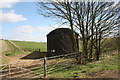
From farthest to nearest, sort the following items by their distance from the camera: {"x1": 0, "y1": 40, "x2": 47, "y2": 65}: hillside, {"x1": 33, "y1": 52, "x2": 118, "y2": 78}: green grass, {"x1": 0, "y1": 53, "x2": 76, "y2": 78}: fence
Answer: {"x1": 0, "y1": 40, "x2": 47, "y2": 65}: hillside < {"x1": 33, "y1": 52, "x2": 118, "y2": 78}: green grass < {"x1": 0, "y1": 53, "x2": 76, "y2": 78}: fence

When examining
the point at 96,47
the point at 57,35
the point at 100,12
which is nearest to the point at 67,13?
the point at 100,12

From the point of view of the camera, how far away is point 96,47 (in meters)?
13.7

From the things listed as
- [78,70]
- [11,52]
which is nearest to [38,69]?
[78,70]

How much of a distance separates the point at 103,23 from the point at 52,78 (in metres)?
7.78

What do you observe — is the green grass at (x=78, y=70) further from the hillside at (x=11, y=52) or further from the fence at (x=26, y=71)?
the hillside at (x=11, y=52)

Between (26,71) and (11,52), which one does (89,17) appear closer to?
(26,71)

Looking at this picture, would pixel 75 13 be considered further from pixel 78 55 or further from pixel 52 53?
pixel 52 53

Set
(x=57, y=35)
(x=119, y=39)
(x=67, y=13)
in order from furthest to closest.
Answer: (x=57, y=35)
(x=119, y=39)
(x=67, y=13)

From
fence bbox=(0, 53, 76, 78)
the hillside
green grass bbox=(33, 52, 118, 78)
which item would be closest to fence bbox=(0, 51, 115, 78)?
fence bbox=(0, 53, 76, 78)

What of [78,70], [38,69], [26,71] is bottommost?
[26,71]

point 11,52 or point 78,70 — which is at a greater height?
point 11,52

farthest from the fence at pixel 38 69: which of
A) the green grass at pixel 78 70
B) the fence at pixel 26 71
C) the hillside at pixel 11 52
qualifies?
the hillside at pixel 11 52

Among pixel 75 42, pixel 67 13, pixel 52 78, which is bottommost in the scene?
pixel 52 78

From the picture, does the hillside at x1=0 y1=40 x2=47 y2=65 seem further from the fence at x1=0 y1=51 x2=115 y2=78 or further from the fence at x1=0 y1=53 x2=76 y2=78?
the fence at x1=0 y1=51 x2=115 y2=78
